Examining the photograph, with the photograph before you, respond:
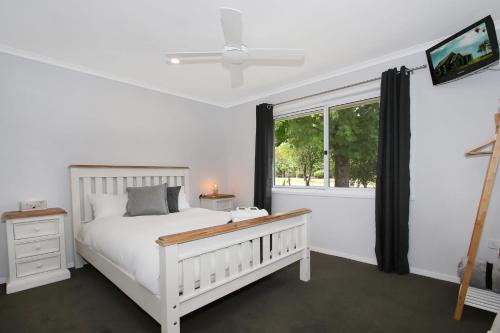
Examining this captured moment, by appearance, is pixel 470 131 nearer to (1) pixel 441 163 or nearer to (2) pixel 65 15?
(1) pixel 441 163

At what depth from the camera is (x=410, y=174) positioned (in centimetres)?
275

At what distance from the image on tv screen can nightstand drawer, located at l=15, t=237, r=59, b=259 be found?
4227 millimetres

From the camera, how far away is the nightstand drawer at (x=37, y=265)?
2471 millimetres

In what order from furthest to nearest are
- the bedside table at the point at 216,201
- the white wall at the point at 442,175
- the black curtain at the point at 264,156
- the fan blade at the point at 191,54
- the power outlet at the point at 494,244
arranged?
1. the bedside table at the point at 216,201
2. the black curtain at the point at 264,156
3. the white wall at the point at 442,175
4. the power outlet at the point at 494,244
5. the fan blade at the point at 191,54

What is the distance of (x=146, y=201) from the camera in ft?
10.0

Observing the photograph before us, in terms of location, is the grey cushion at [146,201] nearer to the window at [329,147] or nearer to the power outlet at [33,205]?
the power outlet at [33,205]

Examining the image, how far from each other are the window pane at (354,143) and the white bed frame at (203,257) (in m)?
1.18

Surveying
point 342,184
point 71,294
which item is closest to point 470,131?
point 342,184

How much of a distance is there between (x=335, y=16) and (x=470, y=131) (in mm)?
1709

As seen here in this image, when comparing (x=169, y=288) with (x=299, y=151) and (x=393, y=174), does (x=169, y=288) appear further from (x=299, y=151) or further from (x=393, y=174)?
(x=299, y=151)

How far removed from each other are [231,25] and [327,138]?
234 cm


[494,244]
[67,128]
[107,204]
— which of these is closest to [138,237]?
[107,204]

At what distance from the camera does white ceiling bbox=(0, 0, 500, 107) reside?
6.63ft

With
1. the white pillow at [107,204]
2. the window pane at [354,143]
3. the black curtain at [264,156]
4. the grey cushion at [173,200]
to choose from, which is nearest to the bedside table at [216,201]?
the black curtain at [264,156]
